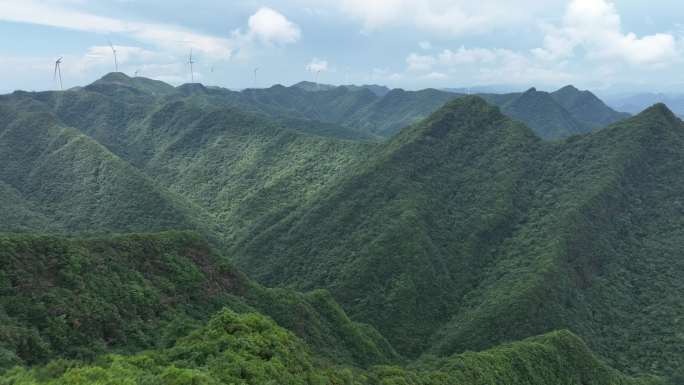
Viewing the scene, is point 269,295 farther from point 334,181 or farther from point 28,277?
point 334,181

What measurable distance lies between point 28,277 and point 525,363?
5989cm

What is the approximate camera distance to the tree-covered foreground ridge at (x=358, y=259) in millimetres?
44875

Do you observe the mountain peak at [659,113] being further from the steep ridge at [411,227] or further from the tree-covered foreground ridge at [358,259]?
the steep ridge at [411,227]

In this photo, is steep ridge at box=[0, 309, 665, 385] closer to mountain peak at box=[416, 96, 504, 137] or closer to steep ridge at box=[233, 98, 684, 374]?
steep ridge at box=[233, 98, 684, 374]

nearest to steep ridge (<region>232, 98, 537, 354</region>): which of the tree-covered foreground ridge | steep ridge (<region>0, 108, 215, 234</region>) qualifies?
the tree-covered foreground ridge

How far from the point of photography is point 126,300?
5238 cm

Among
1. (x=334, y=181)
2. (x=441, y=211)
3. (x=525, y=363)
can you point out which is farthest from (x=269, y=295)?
(x=334, y=181)

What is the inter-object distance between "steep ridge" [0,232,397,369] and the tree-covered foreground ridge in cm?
23

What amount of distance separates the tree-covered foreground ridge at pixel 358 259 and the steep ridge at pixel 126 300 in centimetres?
23

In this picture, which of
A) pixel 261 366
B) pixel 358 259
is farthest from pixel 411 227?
pixel 261 366

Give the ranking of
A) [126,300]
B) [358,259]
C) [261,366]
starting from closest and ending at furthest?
[261,366] → [126,300] → [358,259]

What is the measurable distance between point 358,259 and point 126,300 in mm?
62774

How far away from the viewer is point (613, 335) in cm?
9244

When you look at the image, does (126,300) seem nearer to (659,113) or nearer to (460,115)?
(460,115)
